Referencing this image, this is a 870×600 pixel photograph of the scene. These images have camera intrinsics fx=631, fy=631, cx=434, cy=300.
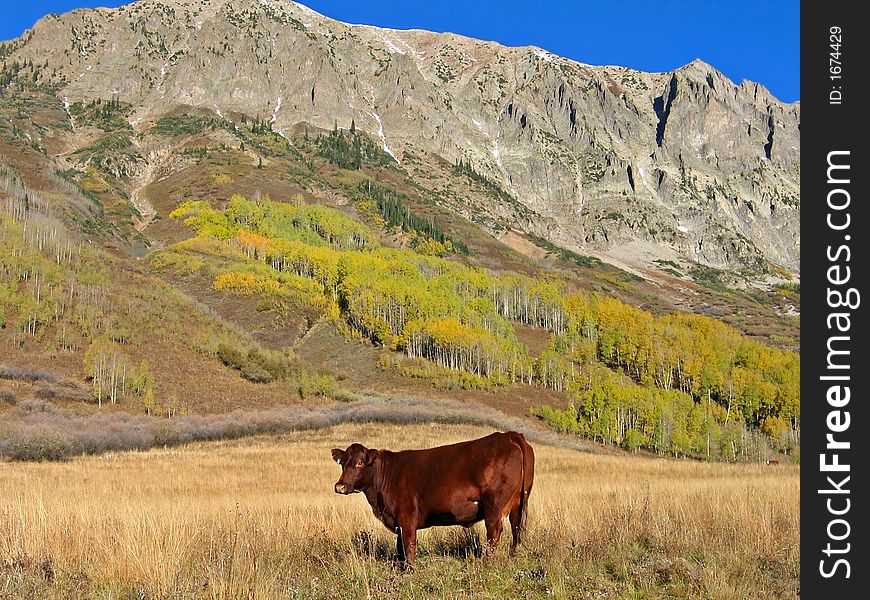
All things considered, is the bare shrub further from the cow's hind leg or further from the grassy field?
the cow's hind leg

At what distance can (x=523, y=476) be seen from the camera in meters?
7.66

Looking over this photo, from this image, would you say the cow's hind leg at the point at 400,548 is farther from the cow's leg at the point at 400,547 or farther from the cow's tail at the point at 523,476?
the cow's tail at the point at 523,476

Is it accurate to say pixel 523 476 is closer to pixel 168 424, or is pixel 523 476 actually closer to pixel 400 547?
pixel 400 547

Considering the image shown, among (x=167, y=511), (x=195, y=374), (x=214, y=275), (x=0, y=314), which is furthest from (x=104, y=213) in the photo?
(x=167, y=511)

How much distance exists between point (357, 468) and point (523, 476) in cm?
203

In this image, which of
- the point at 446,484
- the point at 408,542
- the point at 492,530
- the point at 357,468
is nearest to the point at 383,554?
the point at 408,542

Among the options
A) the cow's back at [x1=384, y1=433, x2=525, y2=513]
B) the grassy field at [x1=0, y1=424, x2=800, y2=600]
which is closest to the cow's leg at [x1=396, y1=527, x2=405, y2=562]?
the grassy field at [x1=0, y1=424, x2=800, y2=600]

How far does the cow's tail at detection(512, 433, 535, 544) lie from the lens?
7.69 metres

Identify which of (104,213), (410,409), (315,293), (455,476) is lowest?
(410,409)

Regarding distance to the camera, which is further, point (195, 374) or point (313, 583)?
point (195, 374)

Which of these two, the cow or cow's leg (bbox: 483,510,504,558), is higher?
the cow
